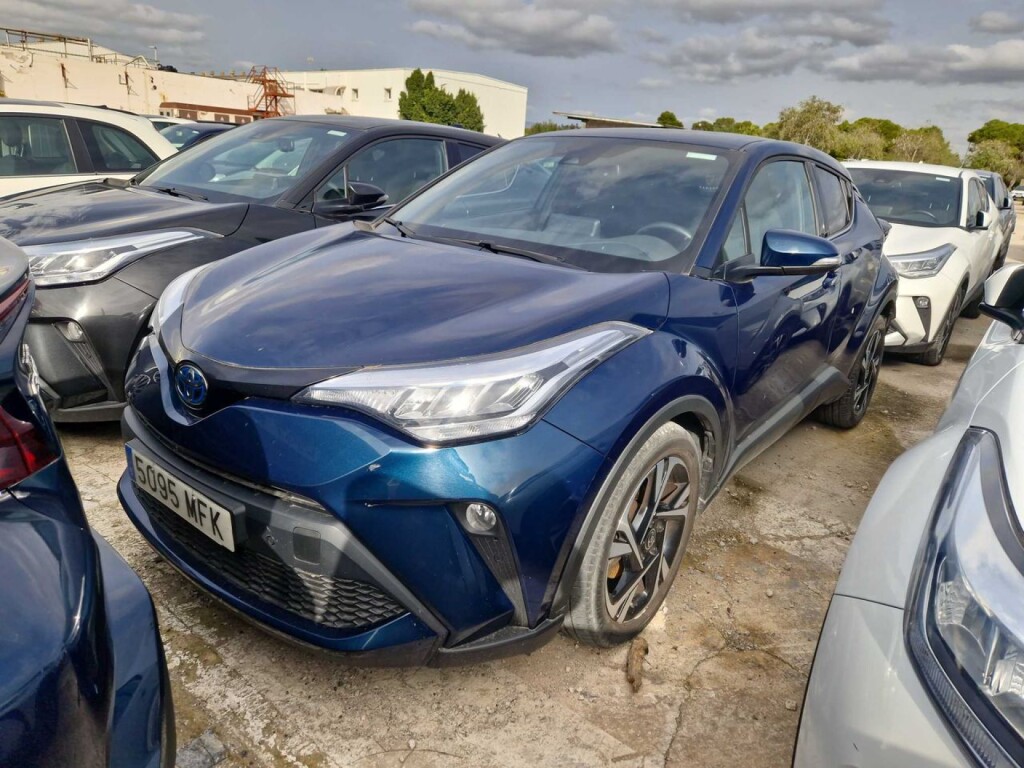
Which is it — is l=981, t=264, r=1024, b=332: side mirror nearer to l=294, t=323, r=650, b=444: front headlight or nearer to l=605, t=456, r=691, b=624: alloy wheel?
l=605, t=456, r=691, b=624: alloy wheel

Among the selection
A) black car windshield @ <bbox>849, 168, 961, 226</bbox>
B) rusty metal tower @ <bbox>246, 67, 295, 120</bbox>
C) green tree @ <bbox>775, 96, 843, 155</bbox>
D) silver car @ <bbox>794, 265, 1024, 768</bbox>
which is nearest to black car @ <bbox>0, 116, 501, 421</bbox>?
silver car @ <bbox>794, 265, 1024, 768</bbox>

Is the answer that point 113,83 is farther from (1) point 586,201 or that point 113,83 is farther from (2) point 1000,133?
(2) point 1000,133

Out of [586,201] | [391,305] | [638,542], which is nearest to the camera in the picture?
[391,305]

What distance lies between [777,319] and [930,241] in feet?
13.1

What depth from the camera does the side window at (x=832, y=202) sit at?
3.45 meters

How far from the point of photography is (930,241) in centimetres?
575

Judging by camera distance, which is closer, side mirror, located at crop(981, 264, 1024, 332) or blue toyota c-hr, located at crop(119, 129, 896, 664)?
blue toyota c-hr, located at crop(119, 129, 896, 664)

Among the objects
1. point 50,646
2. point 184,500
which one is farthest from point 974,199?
point 50,646

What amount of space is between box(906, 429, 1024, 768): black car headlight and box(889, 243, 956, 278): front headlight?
471cm

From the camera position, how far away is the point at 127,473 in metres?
2.16

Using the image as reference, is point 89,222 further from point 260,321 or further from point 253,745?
point 253,745

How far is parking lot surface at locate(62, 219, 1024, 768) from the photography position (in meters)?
1.83

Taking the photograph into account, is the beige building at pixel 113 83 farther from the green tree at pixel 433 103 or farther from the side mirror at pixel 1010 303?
the side mirror at pixel 1010 303

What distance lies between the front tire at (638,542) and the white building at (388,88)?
73930mm
